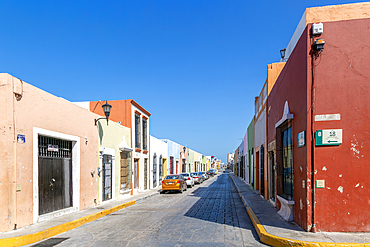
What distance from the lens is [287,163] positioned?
10.2 meters

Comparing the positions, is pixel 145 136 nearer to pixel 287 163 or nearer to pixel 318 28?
pixel 287 163

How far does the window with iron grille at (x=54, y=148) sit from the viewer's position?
1038 centimetres

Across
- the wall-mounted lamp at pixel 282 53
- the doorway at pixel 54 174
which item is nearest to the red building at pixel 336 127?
the doorway at pixel 54 174

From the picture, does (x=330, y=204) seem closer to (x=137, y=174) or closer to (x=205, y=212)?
(x=205, y=212)

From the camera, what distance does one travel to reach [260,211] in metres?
11.4

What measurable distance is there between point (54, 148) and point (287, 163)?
843 cm

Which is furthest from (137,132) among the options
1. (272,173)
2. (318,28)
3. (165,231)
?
(318,28)

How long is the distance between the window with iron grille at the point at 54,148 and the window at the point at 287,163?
329 inches

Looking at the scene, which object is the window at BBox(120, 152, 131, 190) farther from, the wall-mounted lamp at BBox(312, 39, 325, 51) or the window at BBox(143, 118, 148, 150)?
the wall-mounted lamp at BBox(312, 39, 325, 51)

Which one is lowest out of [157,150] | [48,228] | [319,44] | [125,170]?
[48,228]

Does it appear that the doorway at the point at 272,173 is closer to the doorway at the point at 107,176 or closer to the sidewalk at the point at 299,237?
the sidewalk at the point at 299,237

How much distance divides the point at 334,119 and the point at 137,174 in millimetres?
17710

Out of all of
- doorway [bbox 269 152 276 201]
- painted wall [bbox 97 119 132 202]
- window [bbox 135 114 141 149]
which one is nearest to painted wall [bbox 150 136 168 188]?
window [bbox 135 114 141 149]

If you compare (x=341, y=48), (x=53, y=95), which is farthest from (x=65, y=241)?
(x=341, y=48)
